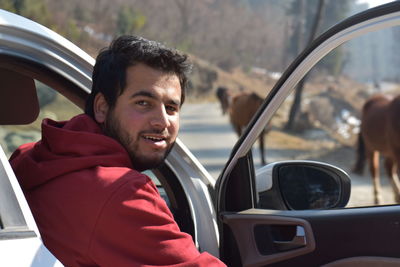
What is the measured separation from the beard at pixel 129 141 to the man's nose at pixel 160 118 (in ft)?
0.08

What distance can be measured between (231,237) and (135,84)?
86 cm

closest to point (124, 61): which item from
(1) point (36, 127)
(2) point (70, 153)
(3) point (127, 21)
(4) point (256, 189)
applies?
(2) point (70, 153)

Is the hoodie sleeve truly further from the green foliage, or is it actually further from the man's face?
the green foliage

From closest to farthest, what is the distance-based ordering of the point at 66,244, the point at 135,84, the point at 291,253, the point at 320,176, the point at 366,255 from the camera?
1. the point at 66,244
2. the point at 135,84
3. the point at 366,255
4. the point at 291,253
5. the point at 320,176

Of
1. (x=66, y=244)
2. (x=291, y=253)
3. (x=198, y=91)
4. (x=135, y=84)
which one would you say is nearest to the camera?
(x=66, y=244)

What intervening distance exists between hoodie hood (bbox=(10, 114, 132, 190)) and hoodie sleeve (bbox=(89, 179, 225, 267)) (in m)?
0.16

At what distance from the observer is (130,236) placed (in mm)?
1607

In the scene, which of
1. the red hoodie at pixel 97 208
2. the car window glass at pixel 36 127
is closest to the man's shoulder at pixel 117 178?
the red hoodie at pixel 97 208

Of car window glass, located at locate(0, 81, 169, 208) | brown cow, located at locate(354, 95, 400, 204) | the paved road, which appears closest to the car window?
car window glass, located at locate(0, 81, 169, 208)

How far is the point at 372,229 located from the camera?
7.25 ft

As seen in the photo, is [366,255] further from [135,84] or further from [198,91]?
[198,91]

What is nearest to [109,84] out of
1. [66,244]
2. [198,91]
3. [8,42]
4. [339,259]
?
[8,42]

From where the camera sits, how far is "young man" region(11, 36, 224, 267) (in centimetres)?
162

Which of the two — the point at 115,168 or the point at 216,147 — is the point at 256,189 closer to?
the point at 115,168
